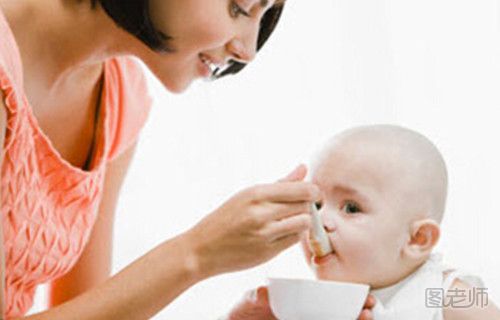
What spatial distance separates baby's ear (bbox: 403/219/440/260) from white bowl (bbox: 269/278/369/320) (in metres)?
0.11

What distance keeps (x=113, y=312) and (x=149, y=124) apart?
2.91ft

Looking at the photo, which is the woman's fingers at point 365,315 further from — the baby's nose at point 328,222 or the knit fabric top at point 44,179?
the knit fabric top at point 44,179

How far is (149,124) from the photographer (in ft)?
6.28

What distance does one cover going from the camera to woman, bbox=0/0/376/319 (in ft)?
3.49

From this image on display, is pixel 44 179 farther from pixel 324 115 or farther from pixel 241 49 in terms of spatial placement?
pixel 324 115

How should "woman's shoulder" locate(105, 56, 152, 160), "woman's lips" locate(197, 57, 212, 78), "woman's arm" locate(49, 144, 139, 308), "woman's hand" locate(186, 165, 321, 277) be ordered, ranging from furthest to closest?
"woman's arm" locate(49, 144, 139, 308)
"woman's shoulder" locate(105, 56, 152, 160)
"woman's lips" locate(197, 57, 212, 78)
"woman's hand" locate(186, 165, 321, 277)

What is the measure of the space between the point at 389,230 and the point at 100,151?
54 centimetres

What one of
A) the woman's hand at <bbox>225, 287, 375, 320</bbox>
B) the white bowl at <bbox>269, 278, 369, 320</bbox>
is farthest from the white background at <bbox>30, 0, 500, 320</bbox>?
the white bowl at <bbox>269, 278, 369, 320</bbox>

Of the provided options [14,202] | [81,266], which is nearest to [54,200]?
[14,202]

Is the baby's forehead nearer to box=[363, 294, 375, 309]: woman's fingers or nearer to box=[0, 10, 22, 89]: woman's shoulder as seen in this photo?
box=[363, 294, 375, 309]: woman's fingers

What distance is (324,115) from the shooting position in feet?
6.14

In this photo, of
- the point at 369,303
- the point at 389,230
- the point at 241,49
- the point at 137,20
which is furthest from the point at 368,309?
the point at 137,20

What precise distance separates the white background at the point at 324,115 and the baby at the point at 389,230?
0.59 metres

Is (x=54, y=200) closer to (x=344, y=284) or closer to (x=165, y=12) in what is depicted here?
(x=165, y=12)
